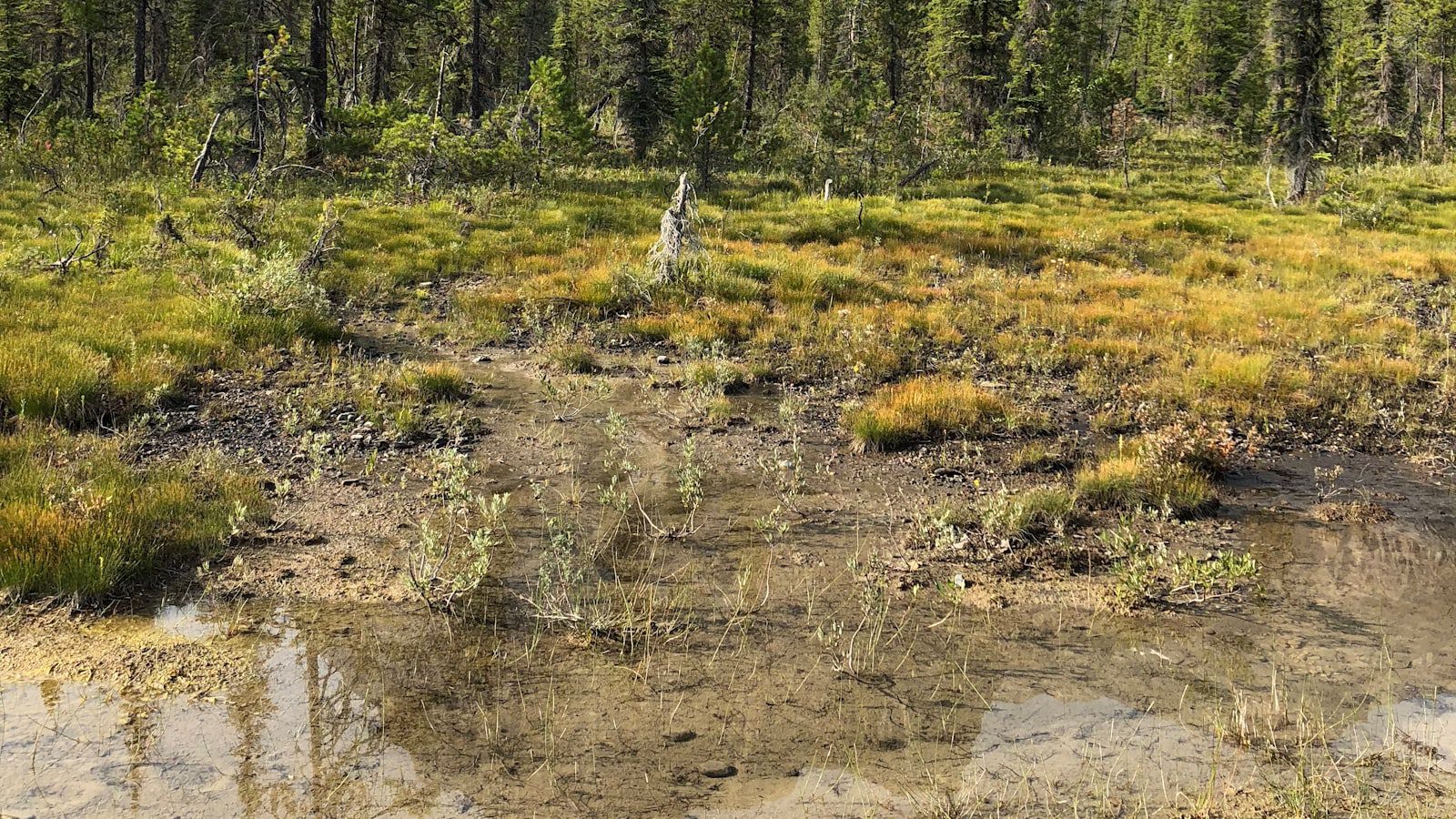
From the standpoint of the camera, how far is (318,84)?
2120 centimetres

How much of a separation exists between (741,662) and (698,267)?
31.3 feet

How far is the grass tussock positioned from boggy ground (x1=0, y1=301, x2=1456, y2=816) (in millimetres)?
858

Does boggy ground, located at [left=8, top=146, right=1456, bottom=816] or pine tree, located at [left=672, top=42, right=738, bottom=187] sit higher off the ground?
pine tree, located at [left=672, top=42, right=738, bottom=187]

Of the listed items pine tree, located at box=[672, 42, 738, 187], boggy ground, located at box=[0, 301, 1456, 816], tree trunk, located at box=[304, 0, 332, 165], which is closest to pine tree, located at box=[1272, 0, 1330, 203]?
pine tree, located at box=[672, 42, 738, 187]

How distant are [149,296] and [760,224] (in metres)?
10.9

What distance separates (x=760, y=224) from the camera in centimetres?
1711

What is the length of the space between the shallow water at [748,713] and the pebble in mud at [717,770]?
1.0 inches

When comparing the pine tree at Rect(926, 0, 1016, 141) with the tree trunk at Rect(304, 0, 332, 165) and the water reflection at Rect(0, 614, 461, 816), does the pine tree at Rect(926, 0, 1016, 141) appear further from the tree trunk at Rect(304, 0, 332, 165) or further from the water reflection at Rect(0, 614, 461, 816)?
the water reflection at Rect(0, 614, 461, 816)

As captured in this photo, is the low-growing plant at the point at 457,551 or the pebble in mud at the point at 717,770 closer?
the pebble in mud at the point at 717,770

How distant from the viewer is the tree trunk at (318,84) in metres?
19.6

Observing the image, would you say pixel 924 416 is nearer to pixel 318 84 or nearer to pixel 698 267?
pixel 698 267

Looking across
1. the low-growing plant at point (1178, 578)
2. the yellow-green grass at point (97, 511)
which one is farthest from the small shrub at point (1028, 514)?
the yellow-green grass at point (97, 511)

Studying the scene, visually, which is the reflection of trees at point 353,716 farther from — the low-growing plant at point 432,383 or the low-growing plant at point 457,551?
the low-growing plant at point 432,383

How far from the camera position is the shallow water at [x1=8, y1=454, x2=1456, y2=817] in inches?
123
